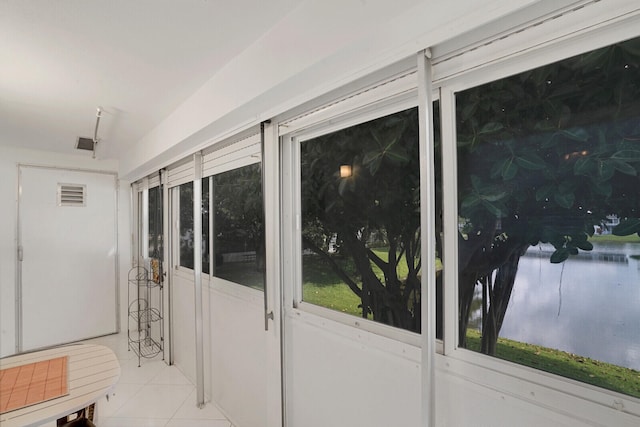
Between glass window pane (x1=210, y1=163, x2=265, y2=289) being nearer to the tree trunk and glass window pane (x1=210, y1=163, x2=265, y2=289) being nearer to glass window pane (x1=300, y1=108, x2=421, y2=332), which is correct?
glass window pane (x1=300, y1=108, x2=421, y2=332)

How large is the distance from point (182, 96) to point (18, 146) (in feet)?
8.96

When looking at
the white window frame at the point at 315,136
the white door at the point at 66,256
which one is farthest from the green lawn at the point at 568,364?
the white door at the point at 66,256

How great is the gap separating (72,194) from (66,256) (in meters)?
0.76

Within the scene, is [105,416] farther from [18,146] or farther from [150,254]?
[18,146]

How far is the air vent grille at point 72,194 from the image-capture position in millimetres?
3752

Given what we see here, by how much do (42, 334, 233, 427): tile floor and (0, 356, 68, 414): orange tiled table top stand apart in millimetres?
495

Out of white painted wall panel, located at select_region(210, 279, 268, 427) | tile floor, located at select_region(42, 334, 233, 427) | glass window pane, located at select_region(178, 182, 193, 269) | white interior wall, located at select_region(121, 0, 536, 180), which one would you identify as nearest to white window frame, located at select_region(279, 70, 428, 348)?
white interior wall, located at select_region(121, 0, 536, 180)

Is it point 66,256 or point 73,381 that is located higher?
point 66,256

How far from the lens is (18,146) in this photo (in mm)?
3455

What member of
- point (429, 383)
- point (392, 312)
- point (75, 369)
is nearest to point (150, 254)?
point (75, 369)

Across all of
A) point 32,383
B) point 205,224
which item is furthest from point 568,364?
point 205,224

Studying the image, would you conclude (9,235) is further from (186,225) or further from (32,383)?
(32,383)

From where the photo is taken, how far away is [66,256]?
3781 mm

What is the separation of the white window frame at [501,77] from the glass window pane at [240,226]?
1.23 meters
